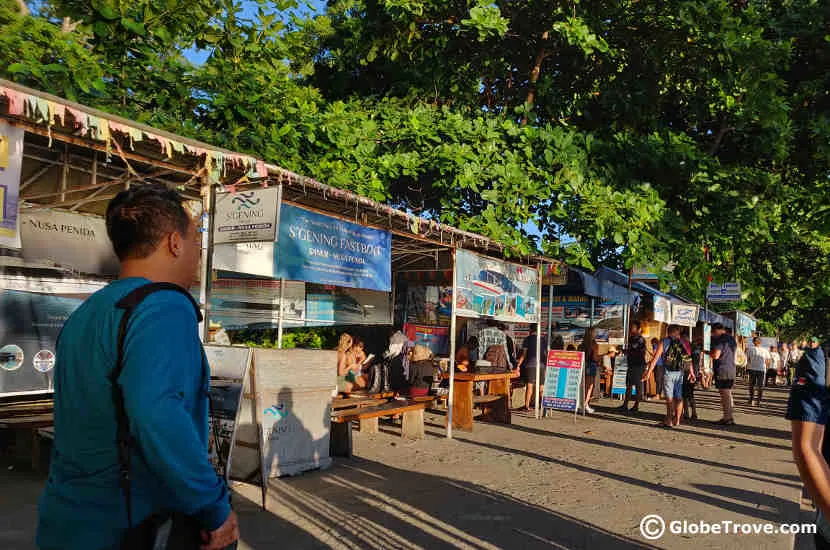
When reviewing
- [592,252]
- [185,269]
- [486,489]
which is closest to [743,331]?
[592,252]

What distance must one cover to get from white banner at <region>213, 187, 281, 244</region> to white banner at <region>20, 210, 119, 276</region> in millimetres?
1674

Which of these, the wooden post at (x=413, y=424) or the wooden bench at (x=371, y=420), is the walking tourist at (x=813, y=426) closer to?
the wooden bench at (x=371, y=420)

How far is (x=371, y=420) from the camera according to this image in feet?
34.0

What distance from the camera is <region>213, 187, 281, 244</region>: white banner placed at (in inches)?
239

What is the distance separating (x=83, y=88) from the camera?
28.3ft

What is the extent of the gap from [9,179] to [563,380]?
10.3 m

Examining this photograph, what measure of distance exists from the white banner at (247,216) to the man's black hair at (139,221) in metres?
4.03

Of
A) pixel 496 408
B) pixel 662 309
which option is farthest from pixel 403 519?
pixel 662 309

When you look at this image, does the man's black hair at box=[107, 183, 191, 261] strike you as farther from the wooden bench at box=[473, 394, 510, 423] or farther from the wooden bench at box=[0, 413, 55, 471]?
the wooden bench at box=[473, 394, 510, 423]

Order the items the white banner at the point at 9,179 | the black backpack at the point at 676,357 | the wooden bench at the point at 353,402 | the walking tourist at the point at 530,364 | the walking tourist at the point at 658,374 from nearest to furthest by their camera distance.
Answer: the white banner at the point at 9,179
the wooden bench at the point at 353,402
the black backpack at the point at 676,357
the walking tourist at the point at 530,364
the walking tourist at the point at 658,374

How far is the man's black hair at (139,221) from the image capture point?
1.90m

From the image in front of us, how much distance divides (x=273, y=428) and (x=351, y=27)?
1178 centimetres

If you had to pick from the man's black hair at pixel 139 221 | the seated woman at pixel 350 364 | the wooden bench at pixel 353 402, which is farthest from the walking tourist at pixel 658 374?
the man's black hair at pixel 139 221

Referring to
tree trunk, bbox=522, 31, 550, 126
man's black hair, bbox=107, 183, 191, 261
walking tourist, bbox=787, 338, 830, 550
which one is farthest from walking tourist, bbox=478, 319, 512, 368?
man's black hair, bbox=107, 183, 191, 261
